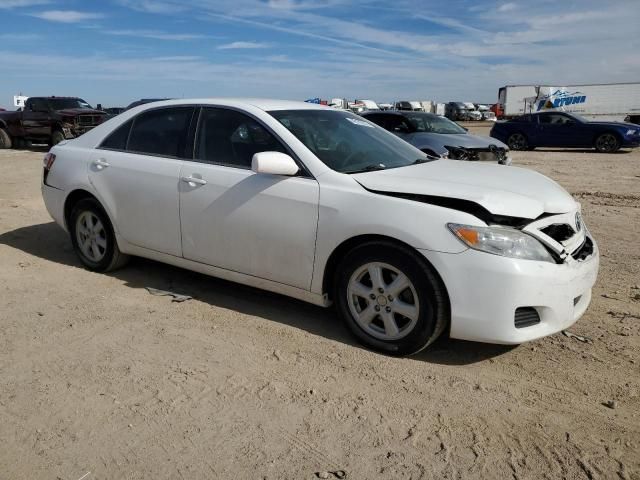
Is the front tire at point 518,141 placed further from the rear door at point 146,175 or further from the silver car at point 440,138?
the rear door at point 146,175

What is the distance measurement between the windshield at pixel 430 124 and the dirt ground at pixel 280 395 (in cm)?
762

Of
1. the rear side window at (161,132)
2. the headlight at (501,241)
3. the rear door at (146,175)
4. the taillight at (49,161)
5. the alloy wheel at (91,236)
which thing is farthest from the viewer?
the taillight at (49,161)

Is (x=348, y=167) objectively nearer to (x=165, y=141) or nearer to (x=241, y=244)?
(x=241, y=244)

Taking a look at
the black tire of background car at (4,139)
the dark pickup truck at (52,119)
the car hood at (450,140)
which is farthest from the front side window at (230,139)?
the black tire of background car at (4,139)

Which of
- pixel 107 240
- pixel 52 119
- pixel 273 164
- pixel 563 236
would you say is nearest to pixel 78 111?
pixel 52 119

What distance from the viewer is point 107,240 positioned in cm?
518

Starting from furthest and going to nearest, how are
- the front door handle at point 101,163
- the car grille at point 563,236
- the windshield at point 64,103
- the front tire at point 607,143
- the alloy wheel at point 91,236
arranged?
1. the windshield at point 64,103
2. the front tire at point 607,143
3. the alloy wheel at point 91,236
4. the front door handle at point 101,163
5. the car grille at point 563,236

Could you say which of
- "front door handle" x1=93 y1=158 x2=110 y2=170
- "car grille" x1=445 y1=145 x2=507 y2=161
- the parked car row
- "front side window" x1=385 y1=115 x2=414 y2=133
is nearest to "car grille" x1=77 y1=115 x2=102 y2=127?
"front side window" x1=385 y1=115 x2=414 y2=133

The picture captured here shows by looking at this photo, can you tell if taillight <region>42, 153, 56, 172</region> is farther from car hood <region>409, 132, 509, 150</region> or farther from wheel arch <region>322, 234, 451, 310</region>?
car hood <region>409, 132, 509, 150</region>

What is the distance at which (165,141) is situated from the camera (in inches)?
189

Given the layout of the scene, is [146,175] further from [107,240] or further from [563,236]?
[563,236]

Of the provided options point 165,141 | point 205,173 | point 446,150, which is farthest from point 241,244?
point 446,150

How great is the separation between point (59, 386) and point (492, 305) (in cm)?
249

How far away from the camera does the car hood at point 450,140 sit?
11.0m
